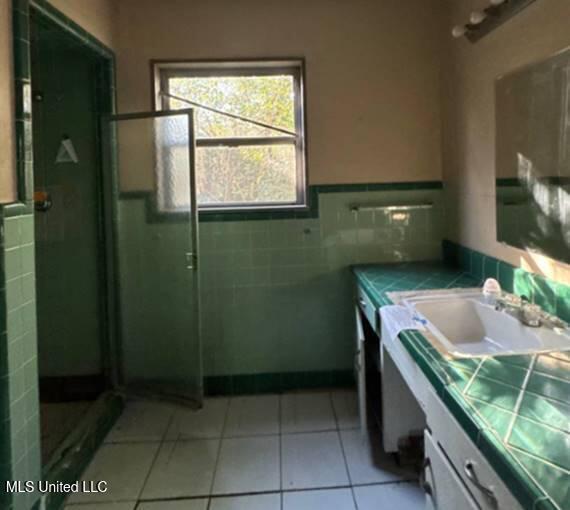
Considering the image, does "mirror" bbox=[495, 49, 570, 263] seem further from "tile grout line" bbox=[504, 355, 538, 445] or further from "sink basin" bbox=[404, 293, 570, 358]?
"tile grout line" bbox=[504, 355, 538, 445]

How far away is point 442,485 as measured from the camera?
1271 millimetres

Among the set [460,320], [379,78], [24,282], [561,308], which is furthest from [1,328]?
[379,78]

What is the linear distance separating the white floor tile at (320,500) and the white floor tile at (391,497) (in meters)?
0.05

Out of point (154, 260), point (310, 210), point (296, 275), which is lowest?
point (296, 275)

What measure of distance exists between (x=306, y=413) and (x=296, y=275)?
32.6 inches

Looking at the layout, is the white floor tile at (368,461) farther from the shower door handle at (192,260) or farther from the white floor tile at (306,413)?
the shower door handle at (192,260)

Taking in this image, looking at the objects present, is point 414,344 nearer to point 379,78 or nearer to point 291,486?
point 291,486

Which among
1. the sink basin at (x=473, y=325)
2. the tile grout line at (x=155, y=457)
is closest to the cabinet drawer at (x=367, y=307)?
the sink basin at (x=473, y=325)

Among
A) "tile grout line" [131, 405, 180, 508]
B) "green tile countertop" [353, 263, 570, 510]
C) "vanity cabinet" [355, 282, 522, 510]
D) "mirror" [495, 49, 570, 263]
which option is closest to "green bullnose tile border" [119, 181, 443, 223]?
"mirror" [495, 49, 570, 263]

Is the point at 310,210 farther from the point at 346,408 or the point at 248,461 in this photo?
the point at 248,461

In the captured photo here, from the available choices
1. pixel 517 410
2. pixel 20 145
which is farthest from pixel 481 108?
pixel 20 145

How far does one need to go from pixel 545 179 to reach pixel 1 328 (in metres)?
2.01

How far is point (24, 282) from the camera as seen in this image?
5.90 ft

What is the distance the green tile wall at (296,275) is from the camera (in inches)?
120
